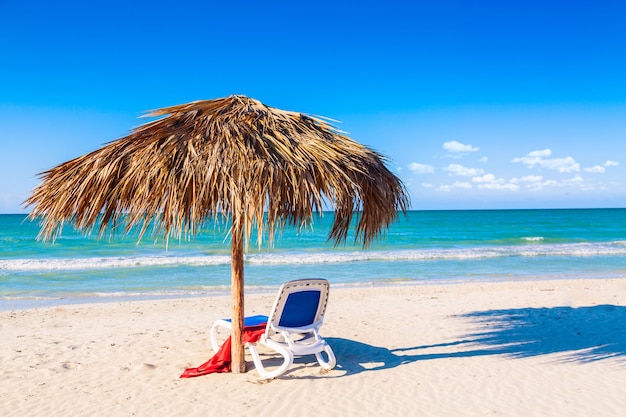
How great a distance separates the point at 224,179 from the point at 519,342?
4.35m

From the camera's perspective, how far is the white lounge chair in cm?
475

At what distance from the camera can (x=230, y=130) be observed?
452 cm

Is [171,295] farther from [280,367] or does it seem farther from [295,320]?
[280,367]

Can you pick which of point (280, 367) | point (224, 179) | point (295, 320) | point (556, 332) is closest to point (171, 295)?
point (295, 320)

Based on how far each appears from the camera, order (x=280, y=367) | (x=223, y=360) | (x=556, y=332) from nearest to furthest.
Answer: (x=280, y=367) → (x=223, y=360) → (x=556, y=332)

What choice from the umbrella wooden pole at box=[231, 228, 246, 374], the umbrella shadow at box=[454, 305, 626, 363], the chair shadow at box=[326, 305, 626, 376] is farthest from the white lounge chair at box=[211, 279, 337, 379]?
the umbrella shadow at box=[454, 305, 626, 363]

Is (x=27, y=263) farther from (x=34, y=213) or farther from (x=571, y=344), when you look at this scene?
(x=571, y=344)

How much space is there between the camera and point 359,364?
17.8 ft

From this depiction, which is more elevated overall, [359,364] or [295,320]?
[295,320]

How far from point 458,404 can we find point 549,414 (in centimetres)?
68

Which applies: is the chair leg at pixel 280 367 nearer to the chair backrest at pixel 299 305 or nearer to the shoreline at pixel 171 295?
the chair backrest at pixel 299 305

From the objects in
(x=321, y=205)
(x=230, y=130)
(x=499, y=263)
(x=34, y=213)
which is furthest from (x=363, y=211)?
(x=499, y=263)

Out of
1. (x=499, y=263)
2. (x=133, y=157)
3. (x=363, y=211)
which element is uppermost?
(x=133, y=157)

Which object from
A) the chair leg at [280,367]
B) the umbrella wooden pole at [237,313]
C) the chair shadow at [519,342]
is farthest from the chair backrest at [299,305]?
the chair shadow at [519,342]
